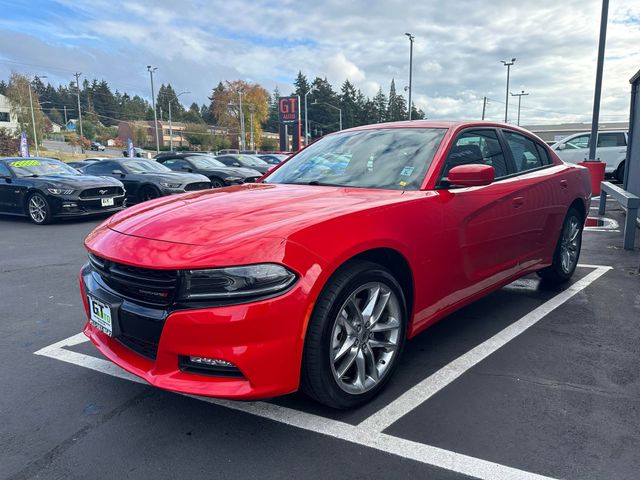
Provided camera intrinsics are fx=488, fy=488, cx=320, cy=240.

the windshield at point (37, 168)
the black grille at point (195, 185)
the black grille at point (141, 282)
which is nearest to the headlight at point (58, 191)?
the windshield at point (37, 168)

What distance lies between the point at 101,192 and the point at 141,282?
898cm

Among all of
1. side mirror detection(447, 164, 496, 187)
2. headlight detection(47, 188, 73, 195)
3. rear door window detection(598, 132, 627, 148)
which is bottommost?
headlight detection(47, 188, 73, 195)

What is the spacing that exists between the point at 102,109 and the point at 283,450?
142 meters

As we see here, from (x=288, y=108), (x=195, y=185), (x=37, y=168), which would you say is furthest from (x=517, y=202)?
(x=288, y=108)

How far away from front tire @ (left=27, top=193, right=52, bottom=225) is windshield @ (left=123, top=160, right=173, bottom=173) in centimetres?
268

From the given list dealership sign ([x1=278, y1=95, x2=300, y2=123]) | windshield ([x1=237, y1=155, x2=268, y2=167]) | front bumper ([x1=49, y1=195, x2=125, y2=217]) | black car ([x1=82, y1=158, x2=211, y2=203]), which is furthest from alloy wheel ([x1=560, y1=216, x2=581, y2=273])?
dealership sign ([x1=278, y1=95, x2=300, y2=123])

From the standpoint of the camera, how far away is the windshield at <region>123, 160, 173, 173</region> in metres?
12.6

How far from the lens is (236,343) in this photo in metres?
2.18

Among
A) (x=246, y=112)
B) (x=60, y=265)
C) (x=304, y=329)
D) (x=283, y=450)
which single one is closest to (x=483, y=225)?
(x=304, y=329)

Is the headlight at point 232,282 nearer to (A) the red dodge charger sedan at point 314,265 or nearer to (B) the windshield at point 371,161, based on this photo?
(A) the red dodge charger sedan at point 314,265

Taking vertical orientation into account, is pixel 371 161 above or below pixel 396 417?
above

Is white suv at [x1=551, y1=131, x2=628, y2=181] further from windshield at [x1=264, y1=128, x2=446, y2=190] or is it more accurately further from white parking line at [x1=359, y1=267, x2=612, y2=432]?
windshield at [x1=264, y1=128, x2=446, y2=190]

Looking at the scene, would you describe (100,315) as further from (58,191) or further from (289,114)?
(289,114)

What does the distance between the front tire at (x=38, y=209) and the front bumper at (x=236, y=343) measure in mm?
8912
